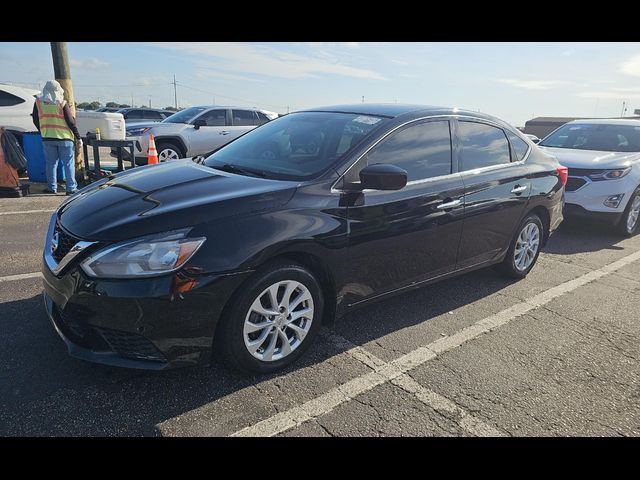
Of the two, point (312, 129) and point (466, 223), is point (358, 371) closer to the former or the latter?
point (466, 223)

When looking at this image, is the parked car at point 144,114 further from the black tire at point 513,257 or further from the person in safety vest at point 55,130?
the black tire at point 513,257

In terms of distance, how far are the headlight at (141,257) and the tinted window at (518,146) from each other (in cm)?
337

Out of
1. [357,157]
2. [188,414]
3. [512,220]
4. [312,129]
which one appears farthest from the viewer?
[512,220]

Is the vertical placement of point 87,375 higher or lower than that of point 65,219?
lower

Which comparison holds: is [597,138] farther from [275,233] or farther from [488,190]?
[275,233]

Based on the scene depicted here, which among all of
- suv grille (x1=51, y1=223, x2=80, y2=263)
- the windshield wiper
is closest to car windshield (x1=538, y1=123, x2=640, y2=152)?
the windshield wiper

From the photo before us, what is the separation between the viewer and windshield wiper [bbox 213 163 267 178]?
124 inches

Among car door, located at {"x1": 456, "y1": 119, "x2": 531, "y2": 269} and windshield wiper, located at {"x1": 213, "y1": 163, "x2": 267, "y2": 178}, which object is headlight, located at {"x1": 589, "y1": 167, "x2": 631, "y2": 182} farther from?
windshield wiper, located at {"x1": 213, "y1": 163, "x2": 267, "y2": 178}

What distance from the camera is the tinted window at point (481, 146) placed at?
3832 millimetres

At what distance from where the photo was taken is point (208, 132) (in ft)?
34.4

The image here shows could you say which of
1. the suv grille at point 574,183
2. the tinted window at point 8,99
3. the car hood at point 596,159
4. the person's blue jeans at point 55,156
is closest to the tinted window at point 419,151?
the car hood at point 596,159
